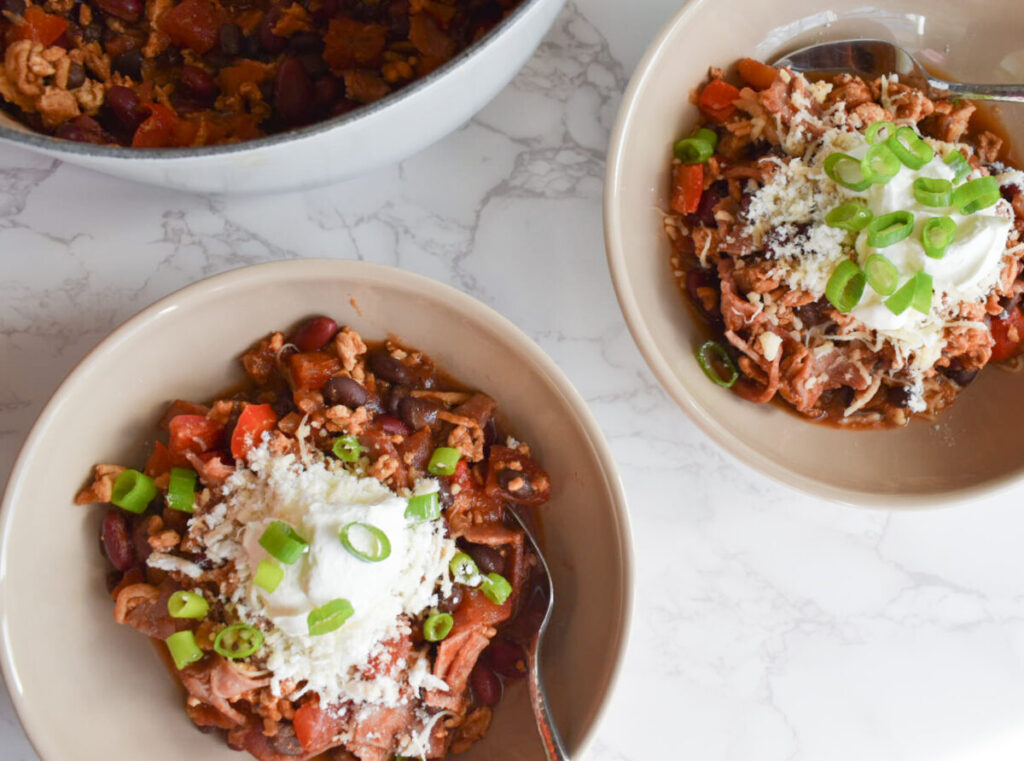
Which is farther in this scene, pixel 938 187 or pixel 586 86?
pixel 586 86

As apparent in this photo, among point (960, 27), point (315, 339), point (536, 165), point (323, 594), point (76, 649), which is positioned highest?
point (960, 27)

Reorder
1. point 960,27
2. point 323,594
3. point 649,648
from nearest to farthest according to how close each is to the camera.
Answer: point 323,594, point 960,27, point 649,648

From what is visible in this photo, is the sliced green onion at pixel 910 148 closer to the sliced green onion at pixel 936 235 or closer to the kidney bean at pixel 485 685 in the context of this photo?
the sliced green onion at pixel 936 235

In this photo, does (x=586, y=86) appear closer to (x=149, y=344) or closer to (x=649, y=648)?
(x=149, y=344)

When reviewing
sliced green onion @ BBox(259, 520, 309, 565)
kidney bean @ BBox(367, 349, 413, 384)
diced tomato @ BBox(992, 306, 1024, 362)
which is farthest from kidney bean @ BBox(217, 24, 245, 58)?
diced tomato @ BBox(992, 306, 1024, 362)

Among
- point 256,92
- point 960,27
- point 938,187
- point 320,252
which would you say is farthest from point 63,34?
point 960,27

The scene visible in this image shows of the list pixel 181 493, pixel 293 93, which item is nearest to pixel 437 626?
pixel 181 493

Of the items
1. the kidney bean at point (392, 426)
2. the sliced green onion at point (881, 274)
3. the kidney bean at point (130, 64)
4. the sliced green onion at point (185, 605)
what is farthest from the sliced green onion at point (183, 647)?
the sliced green onion at point (881, 274)
